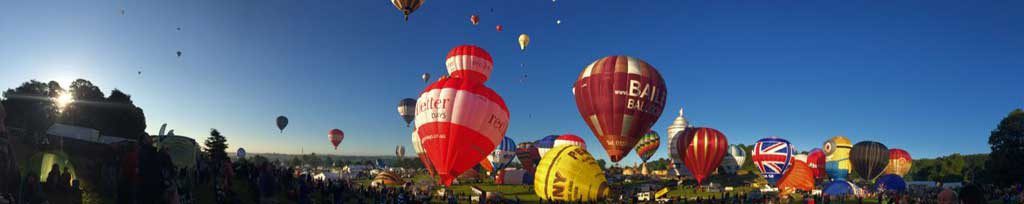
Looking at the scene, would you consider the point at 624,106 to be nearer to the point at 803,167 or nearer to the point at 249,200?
the point at 803,167

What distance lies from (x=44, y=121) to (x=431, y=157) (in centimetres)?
2550

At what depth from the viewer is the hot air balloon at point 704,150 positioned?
43.4 m

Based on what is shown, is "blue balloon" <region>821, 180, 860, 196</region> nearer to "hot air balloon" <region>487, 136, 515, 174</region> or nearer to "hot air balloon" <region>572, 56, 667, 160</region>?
"hot air balloon" <region>572, 56, 667, 160</region>

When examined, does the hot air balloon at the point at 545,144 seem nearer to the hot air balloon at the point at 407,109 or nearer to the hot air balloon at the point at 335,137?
the hot air balloon at the point at 407,109

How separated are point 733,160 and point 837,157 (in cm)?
1386

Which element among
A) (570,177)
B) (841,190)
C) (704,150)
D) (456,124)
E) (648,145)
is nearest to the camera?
(456,124)

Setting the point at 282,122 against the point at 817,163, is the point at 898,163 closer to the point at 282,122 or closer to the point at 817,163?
the point at 817,163

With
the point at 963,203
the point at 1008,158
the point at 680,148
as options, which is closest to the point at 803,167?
the point at 680,148

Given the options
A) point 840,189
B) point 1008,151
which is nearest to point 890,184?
point 1008,151

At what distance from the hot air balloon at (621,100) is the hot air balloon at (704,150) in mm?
12211

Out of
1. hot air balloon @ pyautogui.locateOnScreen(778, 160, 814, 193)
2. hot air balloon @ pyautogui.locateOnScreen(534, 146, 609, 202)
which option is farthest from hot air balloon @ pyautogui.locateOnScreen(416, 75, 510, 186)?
hot air balloon @ pyautogui.locateOnScreen(778, 160, 814, 193)

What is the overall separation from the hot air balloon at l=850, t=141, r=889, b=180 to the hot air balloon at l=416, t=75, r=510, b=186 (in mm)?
41258

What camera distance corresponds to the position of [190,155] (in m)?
22.4

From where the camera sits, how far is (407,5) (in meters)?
30.3
